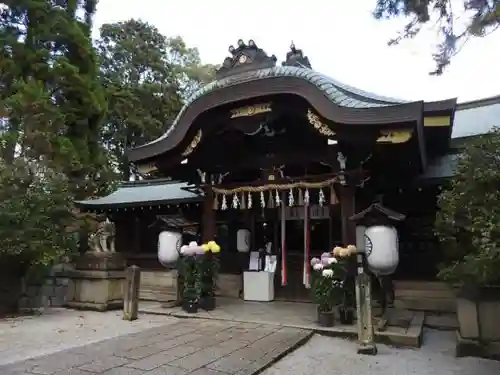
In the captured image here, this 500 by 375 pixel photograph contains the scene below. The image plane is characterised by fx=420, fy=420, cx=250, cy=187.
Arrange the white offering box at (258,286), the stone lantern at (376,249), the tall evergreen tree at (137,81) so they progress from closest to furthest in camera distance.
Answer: the stone lantern at (376,249) < the white offering box at (258,286) < the tall evergreen tree at (137,81)

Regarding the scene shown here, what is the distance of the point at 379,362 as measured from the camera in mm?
4789

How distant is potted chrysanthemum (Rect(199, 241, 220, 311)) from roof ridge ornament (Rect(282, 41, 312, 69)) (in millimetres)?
4034

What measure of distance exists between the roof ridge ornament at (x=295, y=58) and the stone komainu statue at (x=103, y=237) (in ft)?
20.9

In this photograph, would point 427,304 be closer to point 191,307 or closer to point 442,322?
point 442,322

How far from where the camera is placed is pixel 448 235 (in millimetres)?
5449

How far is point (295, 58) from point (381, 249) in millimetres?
4685

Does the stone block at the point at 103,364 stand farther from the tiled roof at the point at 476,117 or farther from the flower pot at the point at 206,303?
the tiled roof at the point at 476,117

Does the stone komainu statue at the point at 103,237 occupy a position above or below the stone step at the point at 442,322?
above

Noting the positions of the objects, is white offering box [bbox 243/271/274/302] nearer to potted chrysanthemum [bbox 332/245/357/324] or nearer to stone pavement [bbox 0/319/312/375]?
stone pavement [bbox 0/319/312/375]

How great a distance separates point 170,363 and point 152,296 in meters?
A: 6.05

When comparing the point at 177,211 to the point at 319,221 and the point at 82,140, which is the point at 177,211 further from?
the point at 82,140

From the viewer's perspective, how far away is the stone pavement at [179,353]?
4305mm

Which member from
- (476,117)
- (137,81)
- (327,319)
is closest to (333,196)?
(327,319)

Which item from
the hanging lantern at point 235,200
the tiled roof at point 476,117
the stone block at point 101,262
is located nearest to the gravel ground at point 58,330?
the stone block at point 101,262
